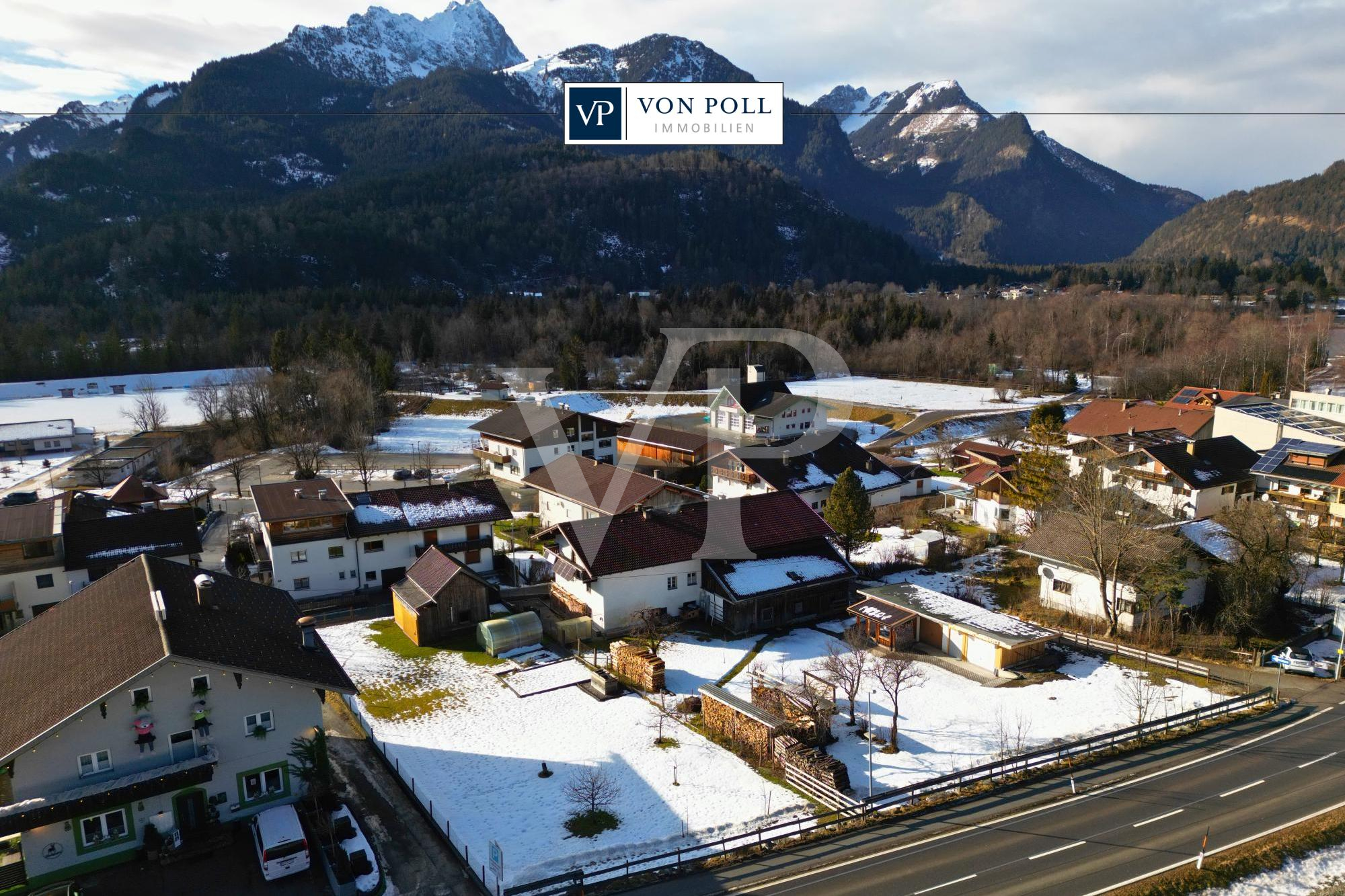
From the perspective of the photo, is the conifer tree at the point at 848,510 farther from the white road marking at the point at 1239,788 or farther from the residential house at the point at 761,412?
the residential house at the point at 761,412

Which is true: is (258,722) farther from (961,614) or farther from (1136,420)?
(1136,420)

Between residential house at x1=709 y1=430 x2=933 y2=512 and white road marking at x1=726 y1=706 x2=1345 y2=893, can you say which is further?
residential house at x1=709 y1=430 x2=933 y2=512

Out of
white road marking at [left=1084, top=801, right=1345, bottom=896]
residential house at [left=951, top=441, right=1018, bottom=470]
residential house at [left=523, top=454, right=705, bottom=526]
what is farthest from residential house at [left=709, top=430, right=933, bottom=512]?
white road marking at [left=1084, top=801, right=1345, bottom=896]

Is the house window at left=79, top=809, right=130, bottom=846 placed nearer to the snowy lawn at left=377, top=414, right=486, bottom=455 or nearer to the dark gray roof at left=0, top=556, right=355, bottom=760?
the dark gray roof at left=0, top=556, right=355, bottom=760

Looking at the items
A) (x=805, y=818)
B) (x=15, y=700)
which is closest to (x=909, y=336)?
(x=805, y=818)

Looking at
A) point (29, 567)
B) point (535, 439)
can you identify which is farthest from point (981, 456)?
point (29, 567)

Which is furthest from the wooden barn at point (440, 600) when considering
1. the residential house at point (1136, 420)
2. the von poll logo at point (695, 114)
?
the residential house at point (1136, 420)

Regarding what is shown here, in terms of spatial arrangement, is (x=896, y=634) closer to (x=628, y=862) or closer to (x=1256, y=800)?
(x=1256, y=800)
